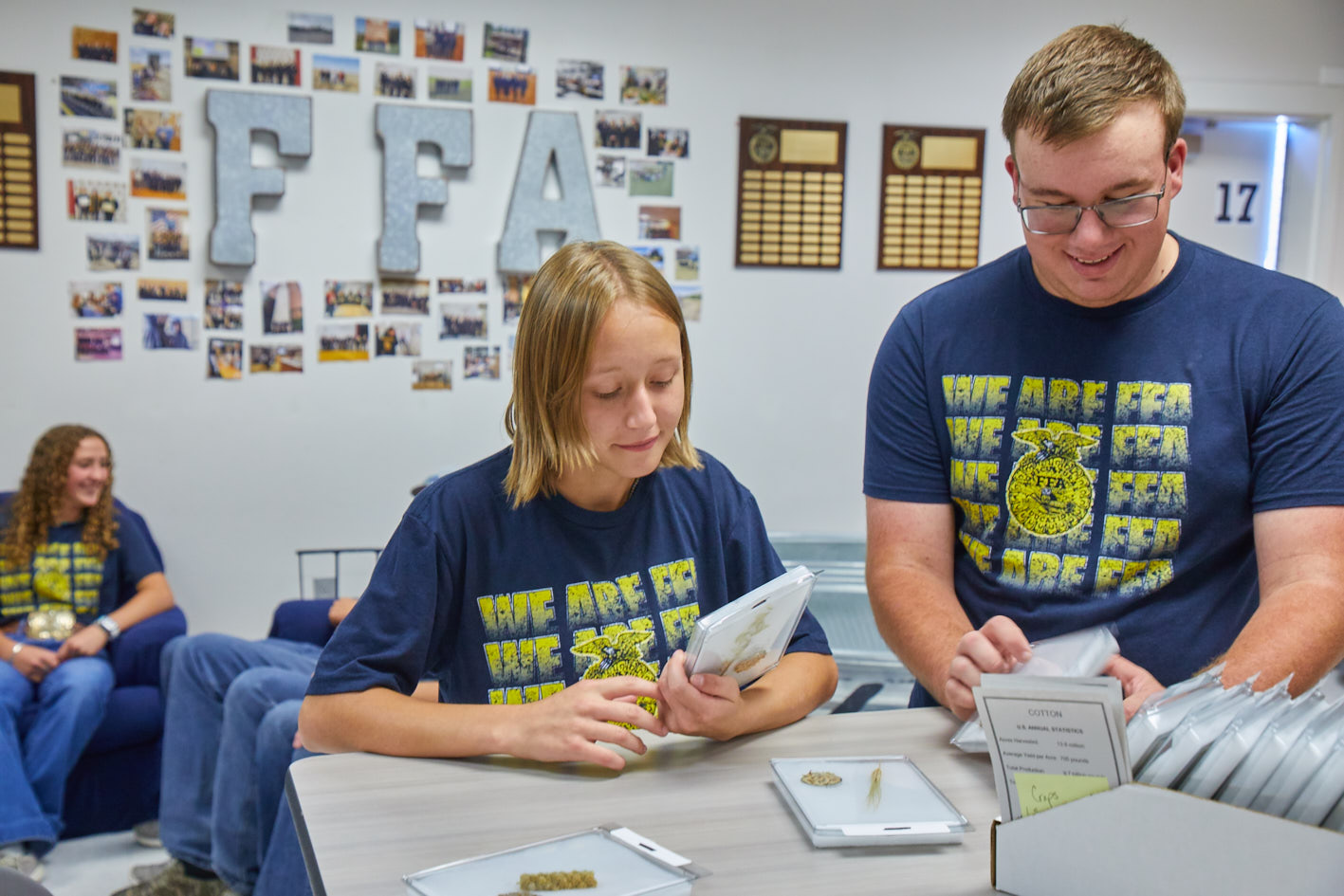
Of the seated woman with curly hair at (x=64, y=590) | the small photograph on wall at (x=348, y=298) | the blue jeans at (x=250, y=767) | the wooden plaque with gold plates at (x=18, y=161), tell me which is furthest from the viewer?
the small photograph on wall at (x=348, y=298)

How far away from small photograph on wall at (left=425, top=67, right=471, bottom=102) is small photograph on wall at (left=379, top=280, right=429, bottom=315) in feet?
2.24

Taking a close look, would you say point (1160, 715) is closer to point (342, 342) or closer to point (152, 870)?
point (152, 870)

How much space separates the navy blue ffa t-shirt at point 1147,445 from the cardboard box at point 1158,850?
1.88 ft

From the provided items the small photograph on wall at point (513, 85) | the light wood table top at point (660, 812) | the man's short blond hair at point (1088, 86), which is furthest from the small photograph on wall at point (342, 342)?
the man's short blond hair at point (1088, 86)

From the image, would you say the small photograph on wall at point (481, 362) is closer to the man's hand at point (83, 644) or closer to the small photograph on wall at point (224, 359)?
the small photograph on wall at point (224, 359)

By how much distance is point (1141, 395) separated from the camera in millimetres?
1398

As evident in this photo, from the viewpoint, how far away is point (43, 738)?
298 cm

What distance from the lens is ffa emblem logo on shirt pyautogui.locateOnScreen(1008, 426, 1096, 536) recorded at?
4.62ft

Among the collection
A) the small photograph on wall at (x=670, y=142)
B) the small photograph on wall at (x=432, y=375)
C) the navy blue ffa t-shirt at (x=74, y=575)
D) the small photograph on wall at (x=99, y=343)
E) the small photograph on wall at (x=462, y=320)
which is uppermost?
the small photograph on wall at (x=670, y=142)

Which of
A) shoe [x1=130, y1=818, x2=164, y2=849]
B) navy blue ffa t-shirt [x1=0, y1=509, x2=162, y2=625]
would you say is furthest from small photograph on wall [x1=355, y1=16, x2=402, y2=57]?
shoe [x1=130, y1=818, x2=164, y2=849]

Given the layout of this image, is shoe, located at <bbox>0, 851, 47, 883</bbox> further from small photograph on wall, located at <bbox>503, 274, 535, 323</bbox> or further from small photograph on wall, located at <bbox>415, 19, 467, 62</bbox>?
small photograph on wall, located at <bbox>415, 19, 467, 62</bbox>

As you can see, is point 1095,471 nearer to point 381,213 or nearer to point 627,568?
point 627,568

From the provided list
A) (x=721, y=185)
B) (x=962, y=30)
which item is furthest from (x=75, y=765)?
(x=962, y=30)

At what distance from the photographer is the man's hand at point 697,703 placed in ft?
3.83
